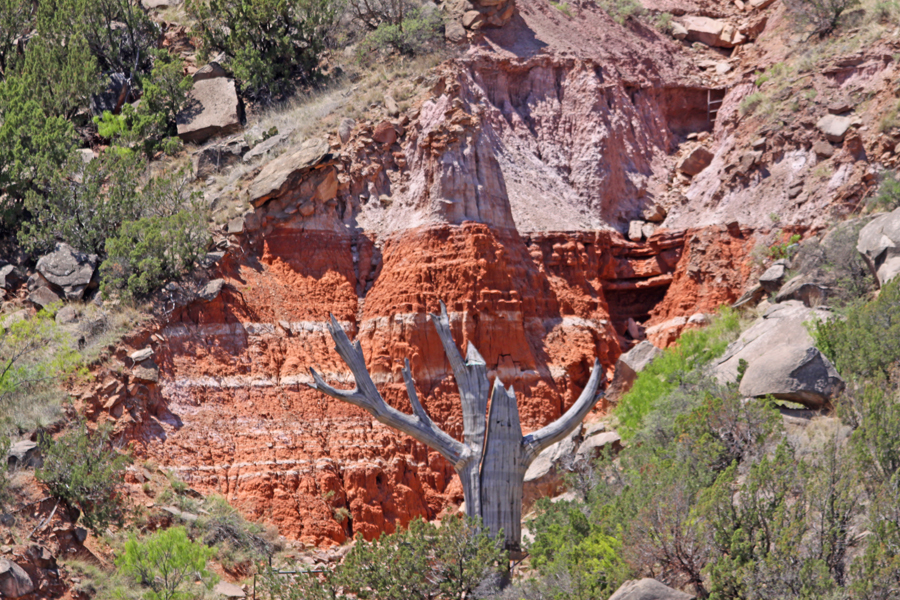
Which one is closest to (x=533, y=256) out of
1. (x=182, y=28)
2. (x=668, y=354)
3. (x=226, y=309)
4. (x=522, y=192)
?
(x=522, y=192)

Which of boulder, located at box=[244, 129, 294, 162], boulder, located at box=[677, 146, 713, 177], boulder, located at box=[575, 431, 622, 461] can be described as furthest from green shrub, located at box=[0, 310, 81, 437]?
boulder, located at box=[677, 146, 713, 177]

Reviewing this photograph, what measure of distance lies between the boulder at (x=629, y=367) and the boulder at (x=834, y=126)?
320 inches

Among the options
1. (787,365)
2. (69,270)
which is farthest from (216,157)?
(787,365)

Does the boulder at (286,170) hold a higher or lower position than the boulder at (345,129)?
lower

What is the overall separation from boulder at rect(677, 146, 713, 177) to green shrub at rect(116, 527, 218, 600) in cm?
2070

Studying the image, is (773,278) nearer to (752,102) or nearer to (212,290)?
(752,102)

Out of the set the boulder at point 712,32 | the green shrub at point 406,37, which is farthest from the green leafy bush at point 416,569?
the boulder at point 712,32

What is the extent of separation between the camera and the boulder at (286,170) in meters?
28.4

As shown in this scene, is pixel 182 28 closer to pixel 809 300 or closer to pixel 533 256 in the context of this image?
pixel 533 256

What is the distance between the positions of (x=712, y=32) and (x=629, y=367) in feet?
56.9

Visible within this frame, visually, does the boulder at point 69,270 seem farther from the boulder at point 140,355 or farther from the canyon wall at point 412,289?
the boulder at point 140,355

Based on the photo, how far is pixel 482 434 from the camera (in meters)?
19.7

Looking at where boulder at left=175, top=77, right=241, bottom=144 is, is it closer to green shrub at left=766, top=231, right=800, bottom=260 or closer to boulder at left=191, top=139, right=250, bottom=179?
boulder at left=191, top=139, right=250, bottom=179

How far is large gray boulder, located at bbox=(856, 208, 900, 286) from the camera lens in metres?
20.6
